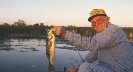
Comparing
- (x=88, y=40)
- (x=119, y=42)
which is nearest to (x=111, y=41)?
(x=119, y=42)

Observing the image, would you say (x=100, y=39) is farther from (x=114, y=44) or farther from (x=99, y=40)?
(x=114, y=44)

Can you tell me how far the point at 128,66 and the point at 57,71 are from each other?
248 inches

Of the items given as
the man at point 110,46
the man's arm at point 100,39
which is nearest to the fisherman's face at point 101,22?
the man at point 110,46

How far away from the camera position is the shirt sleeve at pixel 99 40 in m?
A: 3.07

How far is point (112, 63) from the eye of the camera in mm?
3213

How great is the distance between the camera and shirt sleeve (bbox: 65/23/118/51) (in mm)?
3066

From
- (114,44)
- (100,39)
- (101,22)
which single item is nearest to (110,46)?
(114,44)

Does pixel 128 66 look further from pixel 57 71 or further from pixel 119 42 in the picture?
pixel 57 71

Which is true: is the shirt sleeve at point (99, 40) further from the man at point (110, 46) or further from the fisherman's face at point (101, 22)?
the fisherman's face at point (101, 22)

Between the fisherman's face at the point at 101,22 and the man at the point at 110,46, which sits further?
the fisherman's face at the point at 101,22

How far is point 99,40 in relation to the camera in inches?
121

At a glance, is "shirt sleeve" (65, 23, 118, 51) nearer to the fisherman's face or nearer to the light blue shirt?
the light blue shirt

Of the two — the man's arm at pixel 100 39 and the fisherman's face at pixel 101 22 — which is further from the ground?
the fisherman's face at pixel 101 22

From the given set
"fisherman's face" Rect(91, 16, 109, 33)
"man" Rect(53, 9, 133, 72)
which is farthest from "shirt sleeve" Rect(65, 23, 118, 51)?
"fisherman's face" Rect(91, 16, 109, 33)
